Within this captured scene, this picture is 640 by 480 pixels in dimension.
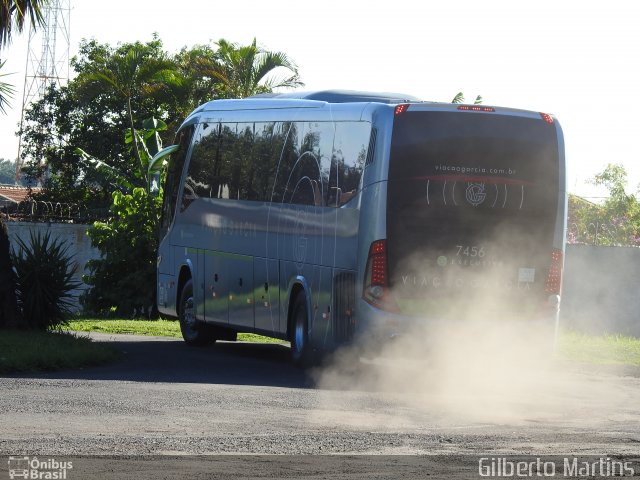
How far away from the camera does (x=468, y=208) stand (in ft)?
56.2

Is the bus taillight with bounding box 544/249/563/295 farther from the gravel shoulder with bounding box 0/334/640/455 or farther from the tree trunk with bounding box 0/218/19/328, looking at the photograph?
the tree trunk with bounding box 0/218/19/328

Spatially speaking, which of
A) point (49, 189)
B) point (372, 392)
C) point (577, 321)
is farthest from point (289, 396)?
point (49, 189)

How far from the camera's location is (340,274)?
17656 millimetres

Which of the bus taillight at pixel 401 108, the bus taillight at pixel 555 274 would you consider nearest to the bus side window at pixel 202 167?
the bus taillight at pixel 401 108

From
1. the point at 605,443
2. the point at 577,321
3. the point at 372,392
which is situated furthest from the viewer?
the point at 577,321

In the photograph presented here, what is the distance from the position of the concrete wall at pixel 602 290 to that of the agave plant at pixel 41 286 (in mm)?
11822

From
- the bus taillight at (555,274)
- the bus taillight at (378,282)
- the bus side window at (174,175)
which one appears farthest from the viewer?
the bus side window at (174,175)

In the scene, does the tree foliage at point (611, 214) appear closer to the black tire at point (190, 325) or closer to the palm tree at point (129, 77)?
the palm tree at point (129, 77)

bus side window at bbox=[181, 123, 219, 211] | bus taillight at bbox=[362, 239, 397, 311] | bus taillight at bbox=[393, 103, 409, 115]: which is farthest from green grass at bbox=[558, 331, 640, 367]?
bus side window at bbox=[181, 123, 219, 211]

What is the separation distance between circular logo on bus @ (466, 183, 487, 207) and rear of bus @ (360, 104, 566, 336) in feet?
0.04

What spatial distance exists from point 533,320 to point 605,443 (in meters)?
5.76

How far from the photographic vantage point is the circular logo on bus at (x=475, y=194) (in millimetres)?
17172

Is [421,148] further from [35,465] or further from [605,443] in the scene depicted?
[35,465]

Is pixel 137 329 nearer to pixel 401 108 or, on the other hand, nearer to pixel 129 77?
pixel 401 108
